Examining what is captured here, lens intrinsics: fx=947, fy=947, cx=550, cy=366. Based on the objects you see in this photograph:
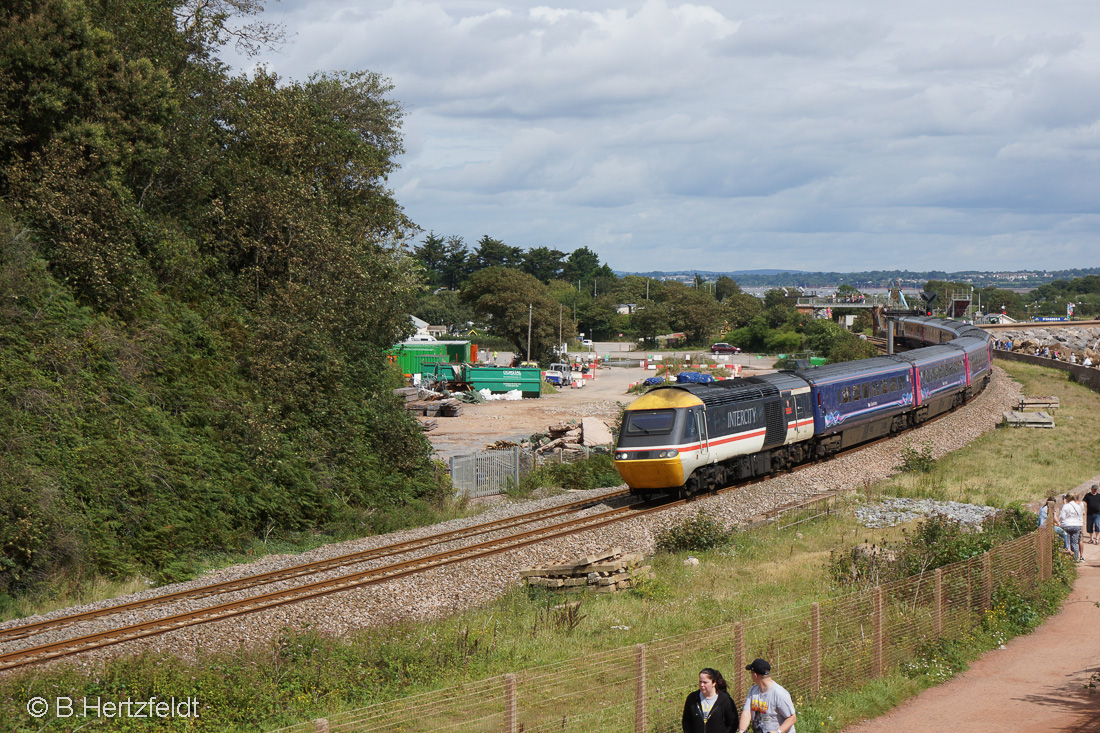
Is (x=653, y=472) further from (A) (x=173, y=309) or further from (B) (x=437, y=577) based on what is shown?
(A) (x=173, y=309)

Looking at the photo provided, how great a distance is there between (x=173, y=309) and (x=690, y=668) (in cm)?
1997

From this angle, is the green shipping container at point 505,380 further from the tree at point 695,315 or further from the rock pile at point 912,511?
the tree at point 695,315

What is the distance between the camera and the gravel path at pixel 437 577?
1511 cm

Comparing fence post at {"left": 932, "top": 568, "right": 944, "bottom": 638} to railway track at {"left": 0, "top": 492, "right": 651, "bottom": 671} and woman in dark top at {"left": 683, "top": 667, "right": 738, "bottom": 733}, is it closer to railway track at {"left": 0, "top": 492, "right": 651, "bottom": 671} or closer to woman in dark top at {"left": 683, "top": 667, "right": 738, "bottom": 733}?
woman in dark top at {"left": 683, "top": 667, "right": 738, "bottom": 733}

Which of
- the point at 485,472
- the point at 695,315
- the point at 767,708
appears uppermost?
the point at 695,315

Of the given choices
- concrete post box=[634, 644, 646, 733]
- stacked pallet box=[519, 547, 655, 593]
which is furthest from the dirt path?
stacked pallet box=[519, 547, 655, 593]

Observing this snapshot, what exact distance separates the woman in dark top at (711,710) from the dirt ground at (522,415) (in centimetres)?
3364

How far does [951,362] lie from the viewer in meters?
46.9

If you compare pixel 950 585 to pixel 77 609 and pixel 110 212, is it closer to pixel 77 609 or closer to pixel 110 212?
pixel 77 609

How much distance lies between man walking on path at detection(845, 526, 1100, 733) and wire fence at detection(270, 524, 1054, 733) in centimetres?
75

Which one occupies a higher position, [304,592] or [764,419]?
[764,419]

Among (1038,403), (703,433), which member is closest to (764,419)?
(703,433)

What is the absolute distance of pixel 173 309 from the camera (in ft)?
87.4

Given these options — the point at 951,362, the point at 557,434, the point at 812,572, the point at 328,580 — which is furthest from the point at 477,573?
the point at 951,362
